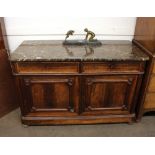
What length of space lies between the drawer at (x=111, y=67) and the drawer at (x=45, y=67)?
10 centimetres

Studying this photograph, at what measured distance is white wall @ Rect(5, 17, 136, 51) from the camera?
1.84 m

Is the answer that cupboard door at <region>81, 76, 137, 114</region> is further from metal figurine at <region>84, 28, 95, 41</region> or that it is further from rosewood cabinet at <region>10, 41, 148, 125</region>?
metal figurine at <region>84, 28, 95, 41</region>

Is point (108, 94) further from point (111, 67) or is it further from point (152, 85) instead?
point (152, 85)

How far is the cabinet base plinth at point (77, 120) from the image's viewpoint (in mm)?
1740

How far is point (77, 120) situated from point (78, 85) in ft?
1.34

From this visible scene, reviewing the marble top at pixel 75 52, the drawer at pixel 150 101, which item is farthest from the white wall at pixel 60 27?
the drawer at pixel 150 101

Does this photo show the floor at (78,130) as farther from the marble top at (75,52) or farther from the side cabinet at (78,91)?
the marble top at (75,52)

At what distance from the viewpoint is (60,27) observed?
73.7 inches

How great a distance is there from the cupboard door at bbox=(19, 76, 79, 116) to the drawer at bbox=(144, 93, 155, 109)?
704 millimetres

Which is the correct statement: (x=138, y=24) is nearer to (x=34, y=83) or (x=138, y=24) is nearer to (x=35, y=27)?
(x=35, y=27)

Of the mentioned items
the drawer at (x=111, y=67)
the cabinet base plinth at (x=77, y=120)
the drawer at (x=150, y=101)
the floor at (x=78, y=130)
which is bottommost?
the floor at (x=78, y=130)

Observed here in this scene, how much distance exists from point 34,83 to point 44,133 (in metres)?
0.53

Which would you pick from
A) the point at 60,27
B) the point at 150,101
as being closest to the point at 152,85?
the point at 150,101

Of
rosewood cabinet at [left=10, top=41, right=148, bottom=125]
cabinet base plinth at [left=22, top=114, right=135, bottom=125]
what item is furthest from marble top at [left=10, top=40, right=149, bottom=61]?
cabinet base plinth at [left=22, top=114, right=135, bottom=125]
